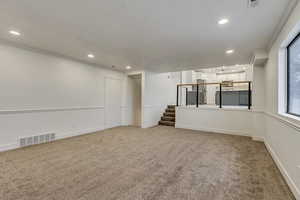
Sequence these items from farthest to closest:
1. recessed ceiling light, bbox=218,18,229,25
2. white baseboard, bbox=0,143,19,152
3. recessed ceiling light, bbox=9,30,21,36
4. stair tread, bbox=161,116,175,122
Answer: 1. stair tread, bbox=161,116,175,122
2. white baseboard, bbox=0,143,19,152
3. recessed ceiling light, bbox=9,30,21,36
4. recessed ceiling light, bbox=218,18,229,25

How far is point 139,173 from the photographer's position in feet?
7.61

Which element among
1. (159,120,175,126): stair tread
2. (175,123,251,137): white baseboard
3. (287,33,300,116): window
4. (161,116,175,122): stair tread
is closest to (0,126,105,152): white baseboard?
(159,120,175,126): stair tread

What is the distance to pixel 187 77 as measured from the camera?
9.21 meters

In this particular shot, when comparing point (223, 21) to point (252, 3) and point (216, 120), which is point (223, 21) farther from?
point (216, 120)

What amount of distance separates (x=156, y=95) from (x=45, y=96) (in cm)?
432

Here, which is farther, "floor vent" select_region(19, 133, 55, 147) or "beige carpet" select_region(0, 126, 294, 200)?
"floor vent" select_region(19, 133, 55, 147)

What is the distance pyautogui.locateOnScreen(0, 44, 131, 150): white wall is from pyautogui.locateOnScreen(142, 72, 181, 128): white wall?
1.91 m

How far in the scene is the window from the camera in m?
2.09

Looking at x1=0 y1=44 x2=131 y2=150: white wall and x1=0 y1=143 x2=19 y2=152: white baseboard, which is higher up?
x1=0 y1=44 x2=131 y2=150: white wall

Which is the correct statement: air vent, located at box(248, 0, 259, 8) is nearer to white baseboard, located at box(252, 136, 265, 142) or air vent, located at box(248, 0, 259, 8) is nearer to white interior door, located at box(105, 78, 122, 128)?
white baseboard, located at box(252, 136, 265, 142)

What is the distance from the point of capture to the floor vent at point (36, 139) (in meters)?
3.54

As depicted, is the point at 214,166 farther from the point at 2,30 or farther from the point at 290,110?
the point at 2,30

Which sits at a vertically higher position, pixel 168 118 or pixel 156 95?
pixel 156 95

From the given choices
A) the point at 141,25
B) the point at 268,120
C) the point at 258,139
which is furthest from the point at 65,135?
the point at 258,139
